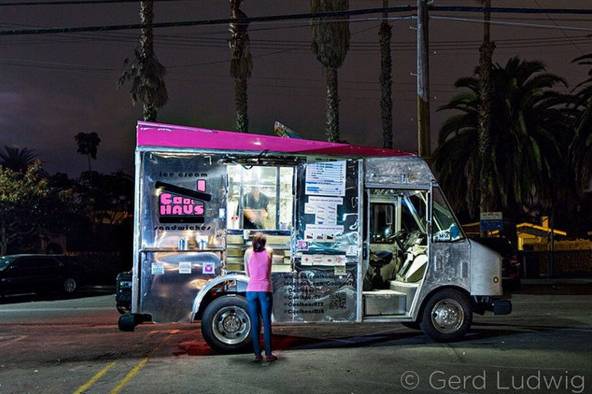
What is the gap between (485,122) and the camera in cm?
2534

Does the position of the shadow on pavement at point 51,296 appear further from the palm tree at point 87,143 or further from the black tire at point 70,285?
the palm tree at point 87,143

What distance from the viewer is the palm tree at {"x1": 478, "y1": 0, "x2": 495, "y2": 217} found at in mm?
24672

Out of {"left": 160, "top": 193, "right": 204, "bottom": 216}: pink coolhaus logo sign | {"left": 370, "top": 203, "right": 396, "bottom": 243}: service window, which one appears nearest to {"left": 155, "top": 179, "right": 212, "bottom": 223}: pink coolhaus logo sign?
{"left": 160, "top": 193, "right": 204, "bottom": 216}: pink coolhaus logo sign

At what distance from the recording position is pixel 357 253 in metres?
9.22

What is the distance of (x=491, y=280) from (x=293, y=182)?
3349mm

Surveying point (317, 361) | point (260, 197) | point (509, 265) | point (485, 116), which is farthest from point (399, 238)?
point (485, 116)

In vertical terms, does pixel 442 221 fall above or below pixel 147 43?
below

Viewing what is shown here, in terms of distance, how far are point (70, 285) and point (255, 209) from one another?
15300 millimetres

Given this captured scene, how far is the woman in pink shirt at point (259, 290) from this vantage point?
8281mm

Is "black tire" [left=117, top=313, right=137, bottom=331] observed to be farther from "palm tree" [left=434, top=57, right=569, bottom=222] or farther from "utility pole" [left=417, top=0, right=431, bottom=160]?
"palm tree" [left=434, top=57, right=569, bottom=222]

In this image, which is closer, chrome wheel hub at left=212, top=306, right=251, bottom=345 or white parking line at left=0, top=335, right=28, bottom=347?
chrome wheel hub at left=212, top=306, right=251, bottom=345

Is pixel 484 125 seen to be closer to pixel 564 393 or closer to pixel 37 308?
pixel 37 308

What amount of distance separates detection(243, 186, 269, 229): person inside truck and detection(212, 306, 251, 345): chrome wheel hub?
1.18 m

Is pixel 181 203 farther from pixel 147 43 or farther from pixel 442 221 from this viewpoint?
pixel 147 43
